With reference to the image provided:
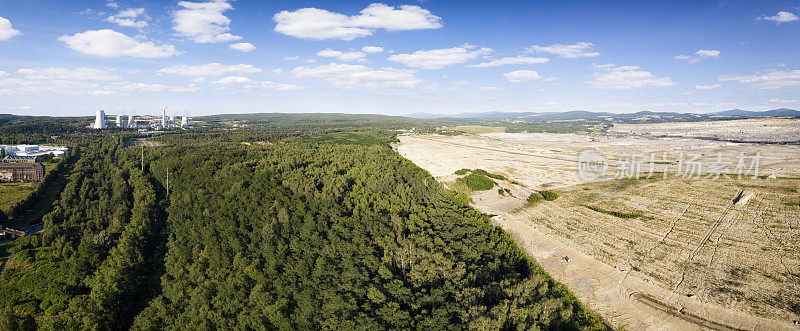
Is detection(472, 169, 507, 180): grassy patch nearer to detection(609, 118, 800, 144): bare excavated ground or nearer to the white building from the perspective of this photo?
detection(609, 118, 800, 144): bare excavated ground

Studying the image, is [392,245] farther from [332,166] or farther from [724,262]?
[332,166]

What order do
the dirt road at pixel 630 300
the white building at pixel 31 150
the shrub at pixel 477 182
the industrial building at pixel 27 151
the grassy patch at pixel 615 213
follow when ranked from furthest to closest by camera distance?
the white building at pixel 31 150
the industrial building at pixel 27 151
the shrub at pixel 477 182
the grassy patch at pixel 615 213
the dirt road at pixel 630 300

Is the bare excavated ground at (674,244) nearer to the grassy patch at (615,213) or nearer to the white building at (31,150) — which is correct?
the grassy patch at (615,213)

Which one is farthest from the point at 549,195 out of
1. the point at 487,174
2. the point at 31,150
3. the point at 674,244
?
the point at 31,150

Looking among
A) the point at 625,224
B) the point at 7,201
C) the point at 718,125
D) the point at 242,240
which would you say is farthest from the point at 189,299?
the point at 718,125

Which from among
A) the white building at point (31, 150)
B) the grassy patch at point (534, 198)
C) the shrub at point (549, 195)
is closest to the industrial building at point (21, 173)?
the white building at point (31, 150)

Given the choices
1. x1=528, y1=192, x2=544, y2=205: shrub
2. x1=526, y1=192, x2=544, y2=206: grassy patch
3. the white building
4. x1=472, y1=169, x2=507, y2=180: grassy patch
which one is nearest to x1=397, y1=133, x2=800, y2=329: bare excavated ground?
x1=526, y1=192, x2=544, y2=206: grassy patch

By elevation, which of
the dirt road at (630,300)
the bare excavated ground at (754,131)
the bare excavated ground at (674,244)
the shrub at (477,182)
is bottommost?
the dirt road at (630,300)
